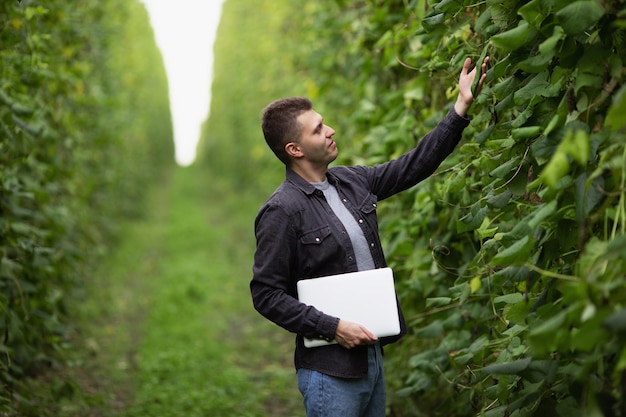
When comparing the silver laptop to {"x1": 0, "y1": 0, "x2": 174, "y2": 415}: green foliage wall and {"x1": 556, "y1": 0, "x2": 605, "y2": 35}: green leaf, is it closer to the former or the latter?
{"x1": 556, "y1": 0, "x2": 605, "y2": 35}: green leaf

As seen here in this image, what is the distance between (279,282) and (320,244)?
0.21m

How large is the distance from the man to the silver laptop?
2.0 inches

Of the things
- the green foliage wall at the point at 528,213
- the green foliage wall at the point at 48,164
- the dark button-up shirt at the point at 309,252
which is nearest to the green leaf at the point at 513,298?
the green foliage wall at the point at 528,213

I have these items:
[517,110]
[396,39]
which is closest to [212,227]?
[396,39]

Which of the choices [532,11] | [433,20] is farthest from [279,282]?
[532,11]

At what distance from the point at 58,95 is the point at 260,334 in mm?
3175

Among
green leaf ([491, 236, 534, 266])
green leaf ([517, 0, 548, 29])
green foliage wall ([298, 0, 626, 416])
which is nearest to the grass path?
green foliage wall ([298, 0, 626, 416])

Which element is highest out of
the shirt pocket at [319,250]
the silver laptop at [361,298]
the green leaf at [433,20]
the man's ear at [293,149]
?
the green leaf at [433,20]

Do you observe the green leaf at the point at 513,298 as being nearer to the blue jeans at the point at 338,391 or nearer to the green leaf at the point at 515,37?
the blue jeans at the point at 338,391

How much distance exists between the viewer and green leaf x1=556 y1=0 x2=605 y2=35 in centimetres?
180

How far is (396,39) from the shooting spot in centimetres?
374

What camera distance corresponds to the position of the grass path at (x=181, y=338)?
541 cm

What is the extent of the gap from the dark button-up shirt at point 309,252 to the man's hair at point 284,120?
135 millimetres

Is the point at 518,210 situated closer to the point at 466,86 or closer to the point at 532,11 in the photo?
the point at 466,86
